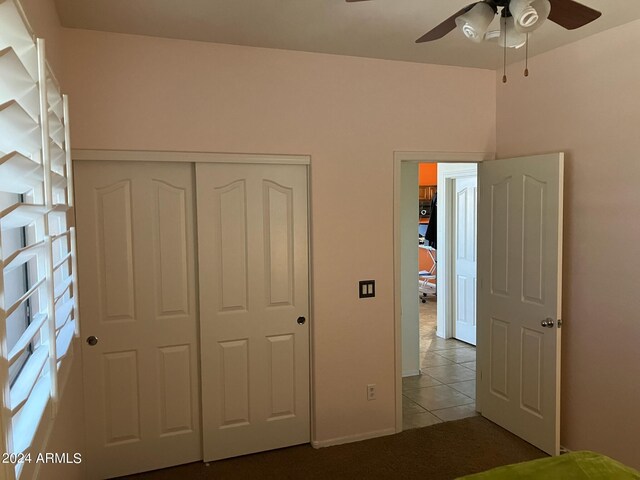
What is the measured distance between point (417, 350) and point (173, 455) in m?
2.54

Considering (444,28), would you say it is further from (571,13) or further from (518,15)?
(571,13)

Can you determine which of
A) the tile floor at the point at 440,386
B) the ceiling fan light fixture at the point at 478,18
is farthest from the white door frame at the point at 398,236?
the ceiling fan light fixture at the point at 478,18

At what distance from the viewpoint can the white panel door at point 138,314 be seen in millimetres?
3074

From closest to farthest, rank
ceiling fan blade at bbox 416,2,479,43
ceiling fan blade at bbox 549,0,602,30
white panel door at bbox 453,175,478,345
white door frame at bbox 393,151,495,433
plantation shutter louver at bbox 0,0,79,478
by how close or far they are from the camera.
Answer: plantation shutter louver at bbox 0,0,79,478, ceiling fan blade at bbox 549,0,602,30, ceiling fan blade at bbox 416,2,479,43, white door frame at bbox 393,151,495,433, white panel door at bbox 453,175,478,345

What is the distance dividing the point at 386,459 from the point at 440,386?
1479mm

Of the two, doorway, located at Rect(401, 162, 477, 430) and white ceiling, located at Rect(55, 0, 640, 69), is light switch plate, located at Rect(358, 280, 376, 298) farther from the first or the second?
white ceiling, located at Rect(55, 0, 640, 69)

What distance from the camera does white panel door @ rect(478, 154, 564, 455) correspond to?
3258 millimetres

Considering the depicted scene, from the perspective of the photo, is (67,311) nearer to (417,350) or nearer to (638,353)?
(638,353)

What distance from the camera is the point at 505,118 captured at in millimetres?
3801

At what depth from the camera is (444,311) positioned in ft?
20.5

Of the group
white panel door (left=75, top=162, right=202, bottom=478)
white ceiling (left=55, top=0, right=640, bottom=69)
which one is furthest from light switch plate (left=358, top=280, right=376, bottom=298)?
white ceiling (left=55, top=0, right=640, bottom=69)

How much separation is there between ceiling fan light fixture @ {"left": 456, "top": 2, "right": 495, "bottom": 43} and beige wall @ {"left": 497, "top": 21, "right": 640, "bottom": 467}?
1431 mm

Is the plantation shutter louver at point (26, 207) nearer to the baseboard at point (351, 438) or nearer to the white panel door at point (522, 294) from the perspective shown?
the baseboard at point (351, 438)

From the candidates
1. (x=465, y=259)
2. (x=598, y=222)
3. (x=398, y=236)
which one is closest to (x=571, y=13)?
(x=598, y=222)
